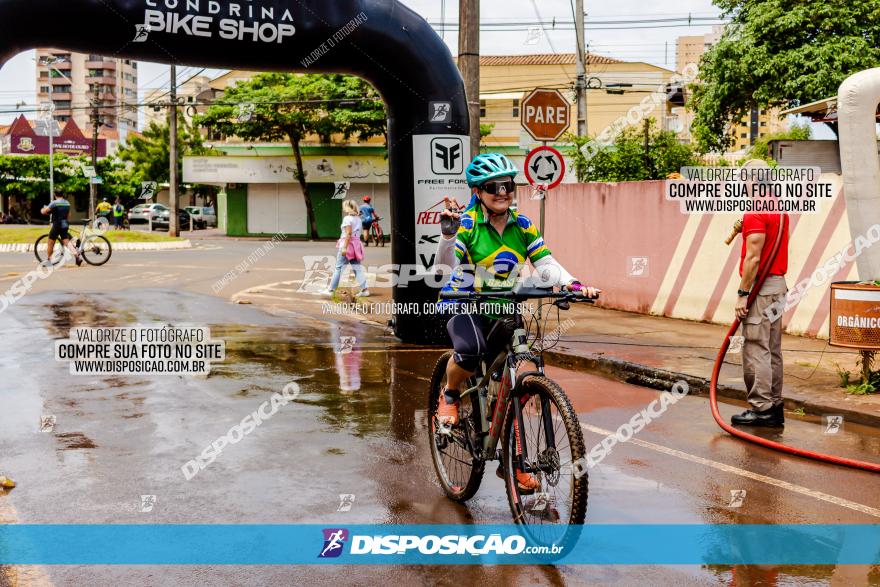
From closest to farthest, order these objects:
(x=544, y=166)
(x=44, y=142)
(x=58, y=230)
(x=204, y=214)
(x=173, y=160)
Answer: (x=544, y=166), (x=58, y=230), (x=173, y=160), (x=204, y=214), (x=44, y=142)

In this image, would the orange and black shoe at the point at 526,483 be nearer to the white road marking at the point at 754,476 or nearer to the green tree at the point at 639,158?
the white road marking at the point at 754,476

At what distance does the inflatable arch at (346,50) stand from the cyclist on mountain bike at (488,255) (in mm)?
6692

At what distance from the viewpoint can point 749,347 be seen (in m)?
7.66

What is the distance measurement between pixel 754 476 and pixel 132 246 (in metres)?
30.2

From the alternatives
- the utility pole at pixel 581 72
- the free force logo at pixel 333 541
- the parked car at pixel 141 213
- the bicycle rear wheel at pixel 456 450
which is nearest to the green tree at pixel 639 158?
the utility pole at pixel 581 72

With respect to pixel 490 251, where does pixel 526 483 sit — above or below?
below

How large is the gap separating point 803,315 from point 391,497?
7970 millimetres

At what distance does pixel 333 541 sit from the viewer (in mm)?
4852

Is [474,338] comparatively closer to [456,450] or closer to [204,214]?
[456,450]

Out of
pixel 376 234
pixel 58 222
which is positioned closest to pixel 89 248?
pixel 58 222

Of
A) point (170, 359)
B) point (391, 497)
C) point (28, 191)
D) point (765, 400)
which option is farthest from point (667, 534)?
point (28, 191)

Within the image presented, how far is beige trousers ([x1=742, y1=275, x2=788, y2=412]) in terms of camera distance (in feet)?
24.6

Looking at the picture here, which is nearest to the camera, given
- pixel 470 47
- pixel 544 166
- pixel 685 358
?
pixel 685 358

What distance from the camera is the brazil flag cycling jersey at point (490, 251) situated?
17.1 ft
